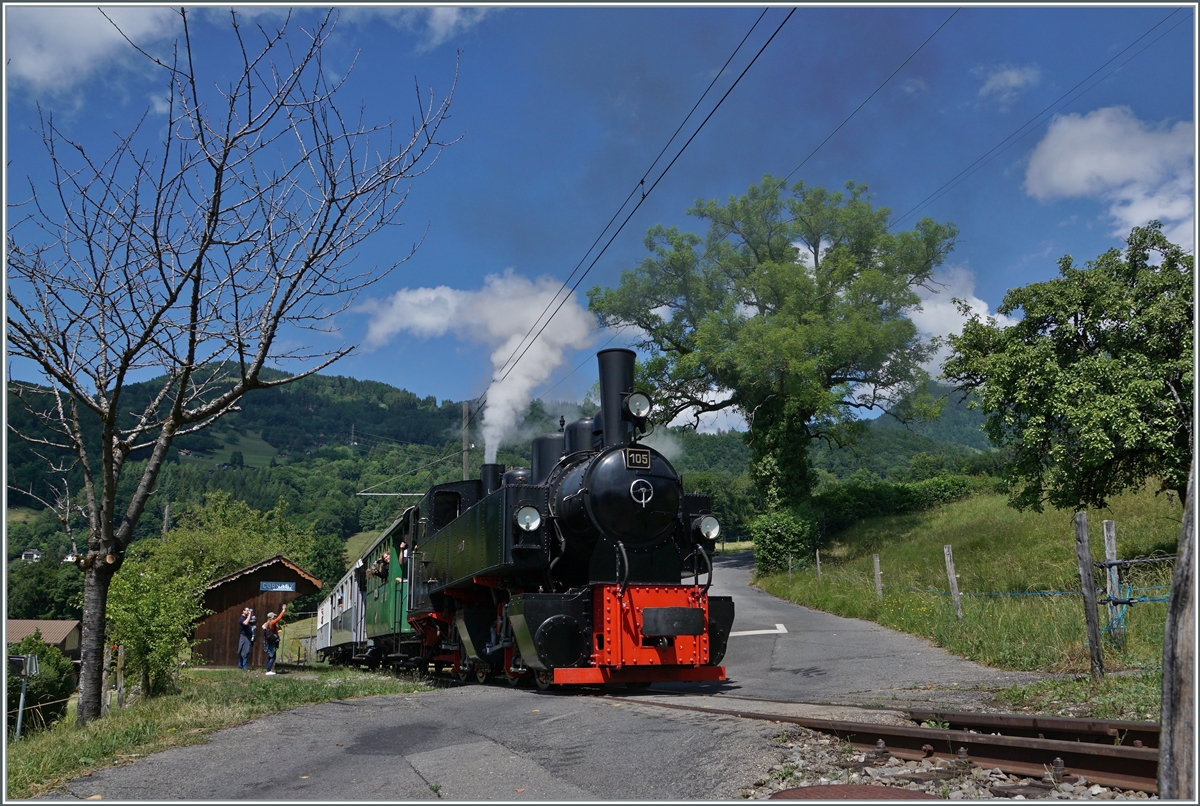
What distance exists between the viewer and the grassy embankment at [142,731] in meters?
5.62

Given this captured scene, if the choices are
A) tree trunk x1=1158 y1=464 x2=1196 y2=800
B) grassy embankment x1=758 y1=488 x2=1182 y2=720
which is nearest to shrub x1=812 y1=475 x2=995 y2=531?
grassy embankment x1=758 y1=488 x2=1182 y2=720

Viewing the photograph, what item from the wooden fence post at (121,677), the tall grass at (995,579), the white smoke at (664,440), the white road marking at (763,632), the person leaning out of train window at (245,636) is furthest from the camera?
the white smoke at (664,440)

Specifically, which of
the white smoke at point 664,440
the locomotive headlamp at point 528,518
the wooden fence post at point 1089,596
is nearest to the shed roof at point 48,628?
the white smoke at point 664,440

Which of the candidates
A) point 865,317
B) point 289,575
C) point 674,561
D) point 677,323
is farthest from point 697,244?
point 674,561

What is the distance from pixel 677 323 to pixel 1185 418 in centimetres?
2230

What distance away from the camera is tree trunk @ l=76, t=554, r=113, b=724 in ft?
29.1

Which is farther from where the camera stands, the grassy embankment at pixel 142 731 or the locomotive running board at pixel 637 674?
the locomotive running board at pixel 637 674

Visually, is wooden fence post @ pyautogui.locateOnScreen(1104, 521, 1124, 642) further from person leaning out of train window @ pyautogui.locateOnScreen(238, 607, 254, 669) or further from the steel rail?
person leaning out of train window @ pyautogui.locateOnScreen(238, 607, 254, 669)

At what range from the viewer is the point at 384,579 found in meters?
17.5

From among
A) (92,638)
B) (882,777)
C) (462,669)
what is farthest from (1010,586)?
(92,638)

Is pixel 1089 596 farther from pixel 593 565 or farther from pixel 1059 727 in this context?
pixel 593 565

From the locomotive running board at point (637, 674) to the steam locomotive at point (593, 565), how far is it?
1 cm

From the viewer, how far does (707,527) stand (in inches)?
407

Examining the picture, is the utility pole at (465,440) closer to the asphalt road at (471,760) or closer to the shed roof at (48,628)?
the asphalt road at (471,760)
